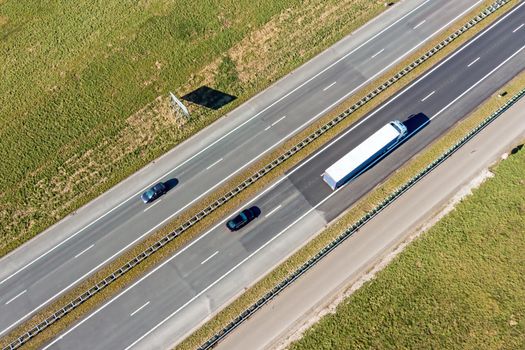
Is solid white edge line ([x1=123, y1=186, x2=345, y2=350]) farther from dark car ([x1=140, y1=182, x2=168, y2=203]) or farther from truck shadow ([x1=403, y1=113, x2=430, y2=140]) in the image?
dark car ([x1=140, y1=182, x2=168, y2=203])

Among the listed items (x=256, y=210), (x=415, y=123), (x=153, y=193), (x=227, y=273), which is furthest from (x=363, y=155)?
(x=153, y=193)

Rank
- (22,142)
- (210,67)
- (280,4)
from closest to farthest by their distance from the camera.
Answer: (22,142)
(210,67)
(280,4)

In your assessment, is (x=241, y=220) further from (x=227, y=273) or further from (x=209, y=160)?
(x=209, y=160)

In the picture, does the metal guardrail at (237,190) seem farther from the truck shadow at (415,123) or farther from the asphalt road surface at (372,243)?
A: the asphalt road surface at (372,243)

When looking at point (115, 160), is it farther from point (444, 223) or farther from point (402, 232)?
point (444, 223)

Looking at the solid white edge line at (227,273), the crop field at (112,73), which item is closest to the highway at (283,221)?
the solid white edge line at (227,273)

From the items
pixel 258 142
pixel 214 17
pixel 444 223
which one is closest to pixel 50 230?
pixel 258 142
